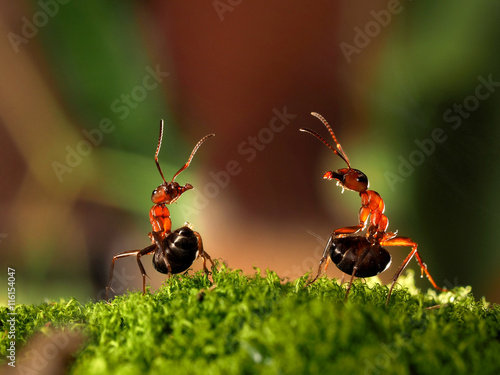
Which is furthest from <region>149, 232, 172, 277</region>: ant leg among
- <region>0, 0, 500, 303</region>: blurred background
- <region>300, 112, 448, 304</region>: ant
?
<region>0, 0, 500, 303</region>: blurred background

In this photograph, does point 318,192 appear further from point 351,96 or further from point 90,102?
point 90,102

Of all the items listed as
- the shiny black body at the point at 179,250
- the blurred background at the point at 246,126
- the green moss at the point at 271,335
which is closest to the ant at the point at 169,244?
the shiny black body at the point at 179,250

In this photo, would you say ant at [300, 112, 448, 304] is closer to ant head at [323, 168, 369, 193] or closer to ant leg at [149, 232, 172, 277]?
ant head at [323, 168, 369, 193]

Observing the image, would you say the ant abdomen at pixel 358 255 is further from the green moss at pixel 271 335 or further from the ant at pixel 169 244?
the ant at pixel 169 244

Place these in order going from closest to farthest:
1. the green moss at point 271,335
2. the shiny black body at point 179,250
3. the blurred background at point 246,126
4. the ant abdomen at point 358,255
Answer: the green moss at point 271,335, the ant abdomen at point 358,255, the shiny black body at point 179,250, the blurred background at point 246,126

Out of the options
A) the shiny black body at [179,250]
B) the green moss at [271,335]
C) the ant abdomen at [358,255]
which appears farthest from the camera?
the shiny black body at [179,250]

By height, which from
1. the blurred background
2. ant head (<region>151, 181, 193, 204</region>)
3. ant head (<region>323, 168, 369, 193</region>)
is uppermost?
the blurred background

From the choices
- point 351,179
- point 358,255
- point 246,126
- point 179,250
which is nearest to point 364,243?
point 358,255
